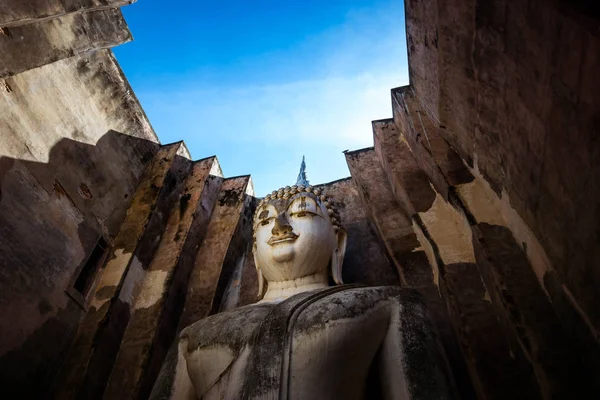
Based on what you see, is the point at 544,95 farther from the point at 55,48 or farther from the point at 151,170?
the point at 151,170

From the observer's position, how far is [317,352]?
212cm

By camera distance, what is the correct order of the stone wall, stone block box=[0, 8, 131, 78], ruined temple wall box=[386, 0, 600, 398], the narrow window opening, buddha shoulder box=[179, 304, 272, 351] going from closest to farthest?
1. ruined temple wall box=[386, 0, 600, 398]
2. the stone wall
3. buddha shoulder box=[179, 304, 272, 351]
4. stone block box=[0, 8, 131, 78]
5. the narrow window opening

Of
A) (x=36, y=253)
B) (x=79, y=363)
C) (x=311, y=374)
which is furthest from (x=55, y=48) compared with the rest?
(x=311, y=374)

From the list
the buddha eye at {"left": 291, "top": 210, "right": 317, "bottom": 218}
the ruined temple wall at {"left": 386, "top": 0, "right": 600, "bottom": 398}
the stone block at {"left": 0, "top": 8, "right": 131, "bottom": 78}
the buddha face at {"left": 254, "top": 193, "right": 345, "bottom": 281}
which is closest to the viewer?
the ruined temple wall at {"left": 386, "top": 0, "right": 600, "bottom": 398}

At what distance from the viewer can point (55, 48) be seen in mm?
3240

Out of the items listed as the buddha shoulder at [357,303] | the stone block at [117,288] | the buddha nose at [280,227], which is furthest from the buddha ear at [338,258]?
the stone block at [117,288]

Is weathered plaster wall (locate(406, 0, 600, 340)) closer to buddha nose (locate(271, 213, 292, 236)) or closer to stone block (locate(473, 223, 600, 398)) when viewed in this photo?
stone block (locate(473, 223, 600, 398))

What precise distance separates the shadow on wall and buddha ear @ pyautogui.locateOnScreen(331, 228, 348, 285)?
2243 mm

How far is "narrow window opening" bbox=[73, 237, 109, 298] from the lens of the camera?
355 centimetres

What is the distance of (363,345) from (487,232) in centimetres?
128

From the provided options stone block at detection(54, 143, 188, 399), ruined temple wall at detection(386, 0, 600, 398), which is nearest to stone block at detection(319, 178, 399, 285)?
ruined temple wall at detection(386, 0, 600, 398)

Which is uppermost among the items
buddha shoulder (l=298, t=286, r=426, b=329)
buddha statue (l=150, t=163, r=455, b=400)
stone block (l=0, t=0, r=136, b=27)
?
stone block (l=0, t=0, r=136, b=27)

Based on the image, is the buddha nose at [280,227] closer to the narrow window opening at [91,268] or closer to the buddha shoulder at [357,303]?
the buddha shoulder at [357,303]

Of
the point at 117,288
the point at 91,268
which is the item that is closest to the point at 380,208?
the point at 117,288
